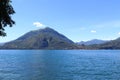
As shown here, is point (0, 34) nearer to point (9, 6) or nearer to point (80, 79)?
point (9, 6)

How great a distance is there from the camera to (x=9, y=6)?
88.9 feet

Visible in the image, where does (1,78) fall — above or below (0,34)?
below

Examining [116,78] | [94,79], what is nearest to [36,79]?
[94,79]

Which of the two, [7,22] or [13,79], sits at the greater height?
[7,22]

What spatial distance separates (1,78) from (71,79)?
18135 mm

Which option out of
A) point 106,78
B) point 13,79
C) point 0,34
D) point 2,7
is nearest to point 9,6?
point 2,7

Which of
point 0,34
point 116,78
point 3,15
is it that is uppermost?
point 3,15

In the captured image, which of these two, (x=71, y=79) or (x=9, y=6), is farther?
(x=71, y=79)

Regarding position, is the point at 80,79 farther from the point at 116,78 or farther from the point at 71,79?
the point at 116,78

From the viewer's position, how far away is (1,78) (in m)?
64.7

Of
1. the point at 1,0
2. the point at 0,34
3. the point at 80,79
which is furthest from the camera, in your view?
the point at 80,79

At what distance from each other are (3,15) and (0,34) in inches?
97.5

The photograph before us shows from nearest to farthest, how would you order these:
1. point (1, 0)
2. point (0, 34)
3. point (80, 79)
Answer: point (1, 0), point (0, 34), point (80, 79)

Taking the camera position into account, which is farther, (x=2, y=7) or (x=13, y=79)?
(x=13, y=79)
